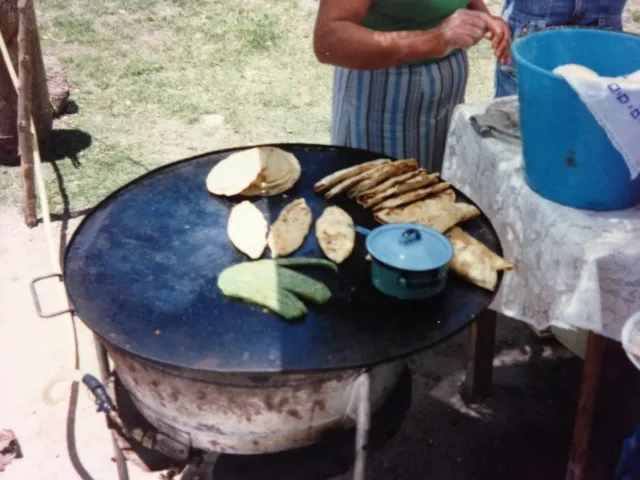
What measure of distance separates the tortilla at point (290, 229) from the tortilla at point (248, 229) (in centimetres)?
3

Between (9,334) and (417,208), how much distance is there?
2.60m

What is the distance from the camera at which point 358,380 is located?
172 cm

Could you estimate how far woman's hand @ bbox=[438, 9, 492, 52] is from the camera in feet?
7.39

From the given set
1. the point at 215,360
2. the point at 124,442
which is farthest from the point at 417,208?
the point at 124,442

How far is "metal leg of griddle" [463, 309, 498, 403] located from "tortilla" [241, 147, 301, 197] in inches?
44.5

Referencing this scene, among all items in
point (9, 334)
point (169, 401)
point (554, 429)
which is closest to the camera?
point (169, 401)

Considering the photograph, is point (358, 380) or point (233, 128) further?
point (233, 128)

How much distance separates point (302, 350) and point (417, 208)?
28.7 inches

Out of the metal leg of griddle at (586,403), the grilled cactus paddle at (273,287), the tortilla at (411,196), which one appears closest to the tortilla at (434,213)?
the tortilla at (411,196)

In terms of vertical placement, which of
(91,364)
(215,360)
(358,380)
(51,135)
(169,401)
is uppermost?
(215,360)

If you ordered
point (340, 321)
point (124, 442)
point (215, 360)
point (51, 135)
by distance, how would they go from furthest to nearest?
point (51, 135)
point (124, 442)
point (340, 321)
point (215, 360)

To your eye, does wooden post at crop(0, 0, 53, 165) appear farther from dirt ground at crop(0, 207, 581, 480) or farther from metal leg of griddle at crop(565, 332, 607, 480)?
metal leg of griddle at crop(565, 332, 607, 480)

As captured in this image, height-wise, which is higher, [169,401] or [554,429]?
[169,401]

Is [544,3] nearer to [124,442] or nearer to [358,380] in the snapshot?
[358,380]
